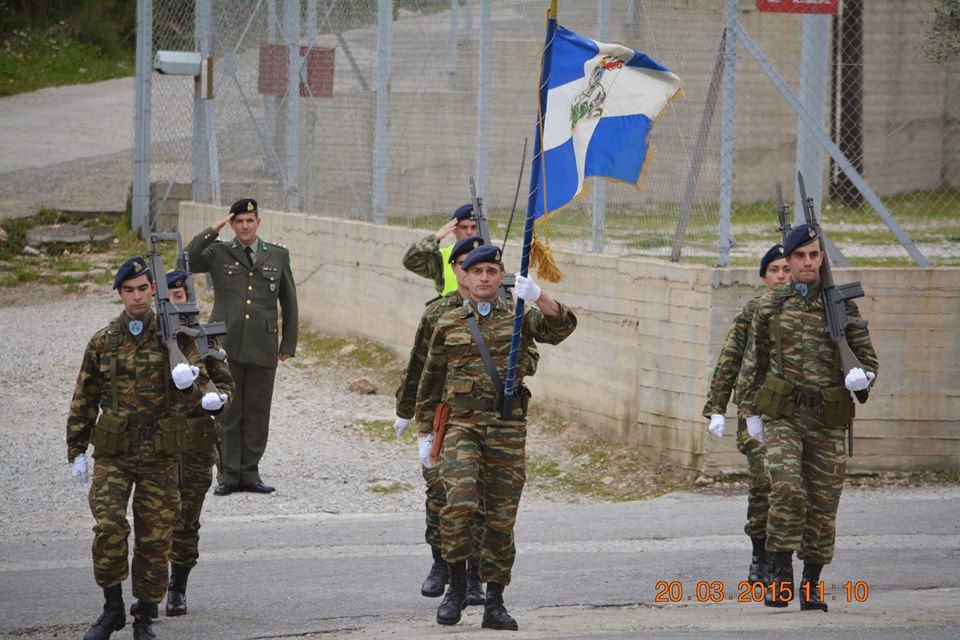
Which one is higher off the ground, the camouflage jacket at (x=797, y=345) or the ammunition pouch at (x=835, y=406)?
the camouflage jacket at (x=797, y=345)

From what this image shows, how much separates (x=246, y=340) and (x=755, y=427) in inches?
171

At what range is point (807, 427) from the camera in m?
7.22

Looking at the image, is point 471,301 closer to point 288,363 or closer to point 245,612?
point 245,612

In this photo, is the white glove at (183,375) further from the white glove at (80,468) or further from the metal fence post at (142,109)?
the metal fence post at (142,109)

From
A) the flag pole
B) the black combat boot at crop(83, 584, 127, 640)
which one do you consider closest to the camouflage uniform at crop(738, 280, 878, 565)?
the flag pole

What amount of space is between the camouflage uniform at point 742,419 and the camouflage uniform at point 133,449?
2876mm

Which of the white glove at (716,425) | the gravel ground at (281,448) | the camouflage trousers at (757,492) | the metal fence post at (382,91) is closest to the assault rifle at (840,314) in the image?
the camouflage trousers at (757,492)

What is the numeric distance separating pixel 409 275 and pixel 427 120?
1585 millimetres

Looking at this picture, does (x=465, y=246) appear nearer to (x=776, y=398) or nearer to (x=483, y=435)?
(x=483, y=435)

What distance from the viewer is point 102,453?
22.1ft

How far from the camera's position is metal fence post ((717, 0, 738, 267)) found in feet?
33.3

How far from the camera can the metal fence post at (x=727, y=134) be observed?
1016 cm

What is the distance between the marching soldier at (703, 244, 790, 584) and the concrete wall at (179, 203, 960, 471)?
7.18 feet

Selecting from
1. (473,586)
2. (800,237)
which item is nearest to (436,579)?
(473,586)
